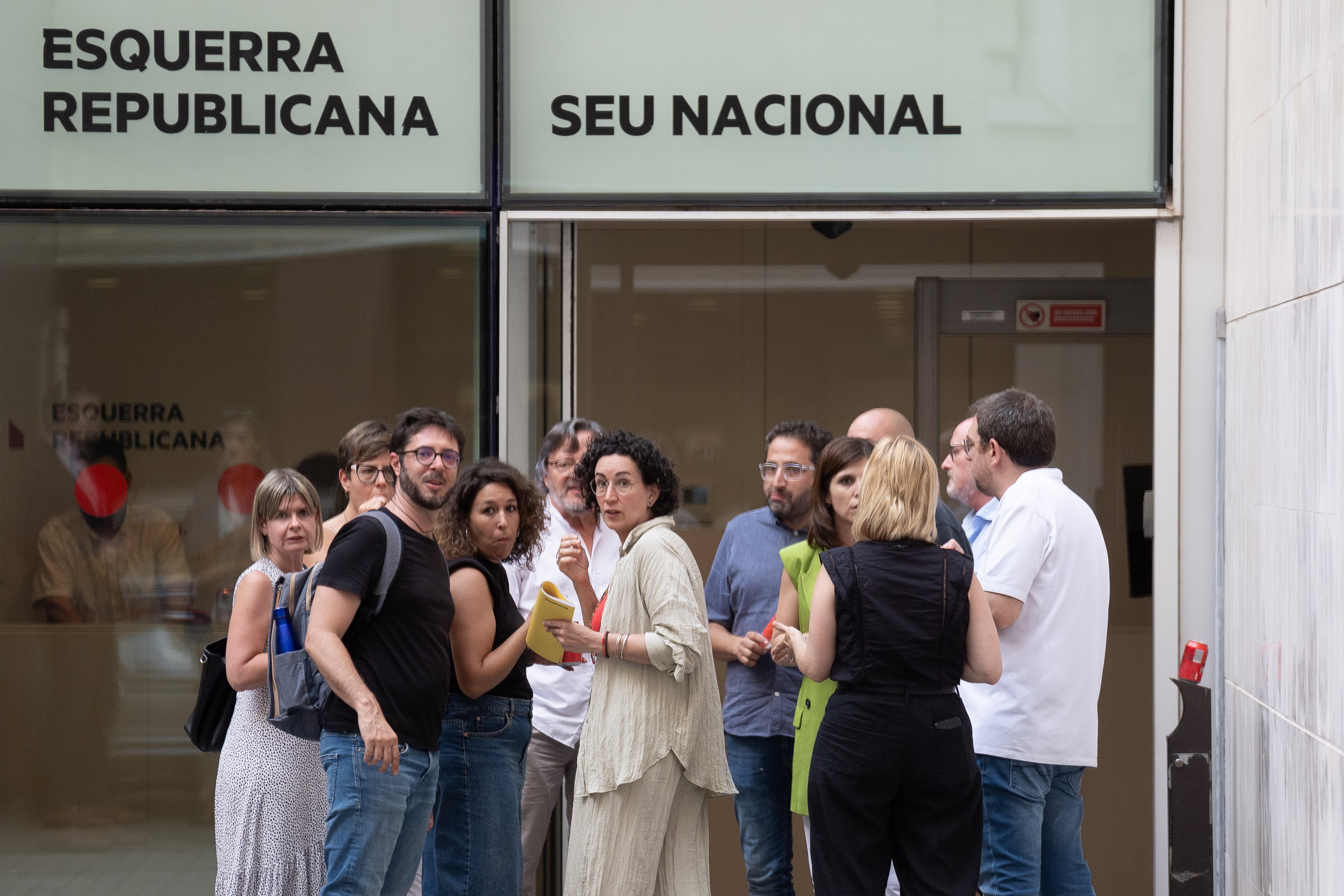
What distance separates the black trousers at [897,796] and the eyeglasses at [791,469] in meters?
1.01

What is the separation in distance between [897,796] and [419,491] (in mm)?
1501

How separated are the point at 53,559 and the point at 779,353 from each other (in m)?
4.00

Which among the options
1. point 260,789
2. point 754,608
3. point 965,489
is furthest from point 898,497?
point 260,789

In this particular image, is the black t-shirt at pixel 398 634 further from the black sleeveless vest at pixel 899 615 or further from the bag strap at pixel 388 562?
the black sleeveless vest at pixel 899 615

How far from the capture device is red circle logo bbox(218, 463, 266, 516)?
16.6ft

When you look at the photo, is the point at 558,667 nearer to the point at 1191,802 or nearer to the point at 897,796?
the point at 897,796

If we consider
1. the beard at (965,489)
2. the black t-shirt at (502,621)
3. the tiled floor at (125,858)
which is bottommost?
the tiled floor at (125,858)

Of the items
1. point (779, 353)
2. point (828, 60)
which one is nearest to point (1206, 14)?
point (828, 60)

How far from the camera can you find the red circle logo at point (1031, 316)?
247 inches

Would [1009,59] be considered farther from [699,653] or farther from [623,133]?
[699,653]

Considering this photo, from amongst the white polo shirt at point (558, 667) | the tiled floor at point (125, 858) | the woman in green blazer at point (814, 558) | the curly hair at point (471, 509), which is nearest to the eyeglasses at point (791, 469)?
the woman in green blazer at point (814, 558)

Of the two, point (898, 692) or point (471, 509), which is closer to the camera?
point (898, 692)

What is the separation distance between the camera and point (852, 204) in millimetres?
4918

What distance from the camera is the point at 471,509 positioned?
12.2 ft
